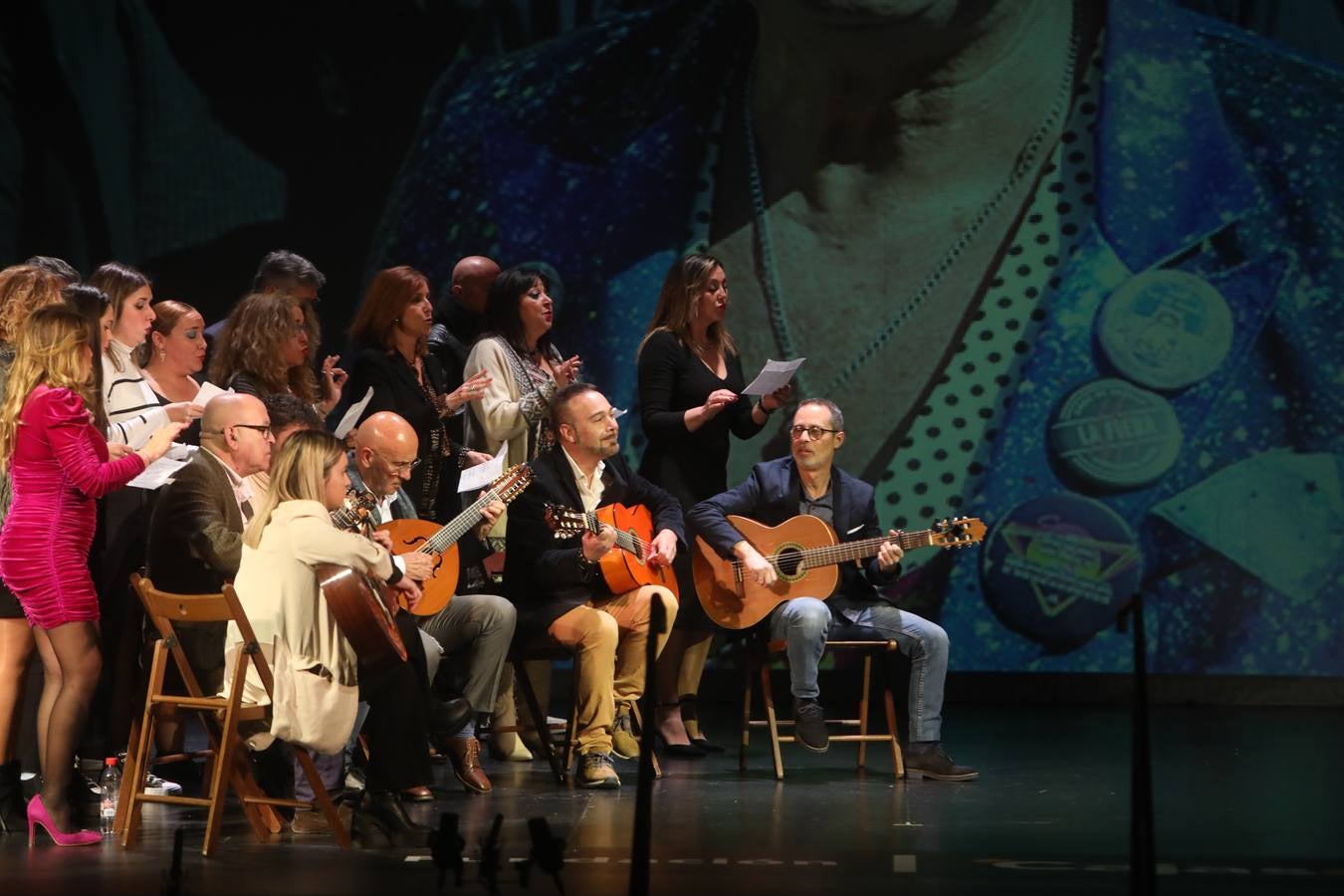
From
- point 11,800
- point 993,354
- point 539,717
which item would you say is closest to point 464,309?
point 539,717

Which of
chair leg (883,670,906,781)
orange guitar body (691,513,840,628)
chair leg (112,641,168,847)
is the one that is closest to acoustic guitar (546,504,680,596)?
orange guitar body (691,513,840,628)

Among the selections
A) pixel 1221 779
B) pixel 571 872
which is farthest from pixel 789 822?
pixel 1221 779

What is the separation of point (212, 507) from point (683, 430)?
2011 millimetres

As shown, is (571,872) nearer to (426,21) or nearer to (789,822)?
(789,822)

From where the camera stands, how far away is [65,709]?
4.54 m

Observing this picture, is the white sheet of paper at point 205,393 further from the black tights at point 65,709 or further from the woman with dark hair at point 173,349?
the black tights at point 65,709

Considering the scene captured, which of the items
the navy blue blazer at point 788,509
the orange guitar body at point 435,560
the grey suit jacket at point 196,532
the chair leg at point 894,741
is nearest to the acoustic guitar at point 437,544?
the orange guitar body at point 435,560

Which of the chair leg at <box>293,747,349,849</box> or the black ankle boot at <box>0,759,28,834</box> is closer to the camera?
the chair leg at <box>293,747,349,849</box>

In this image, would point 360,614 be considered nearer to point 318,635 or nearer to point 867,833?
point 318,635

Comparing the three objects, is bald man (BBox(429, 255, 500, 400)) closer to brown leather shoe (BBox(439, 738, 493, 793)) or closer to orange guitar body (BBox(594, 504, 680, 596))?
orange guitar body (BBox(594, 504, 680, 596))

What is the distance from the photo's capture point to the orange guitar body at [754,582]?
595cm

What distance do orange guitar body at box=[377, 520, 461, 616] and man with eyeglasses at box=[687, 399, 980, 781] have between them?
99cm

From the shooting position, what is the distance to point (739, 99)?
27.0ft

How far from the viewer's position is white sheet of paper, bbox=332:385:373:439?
578cm
